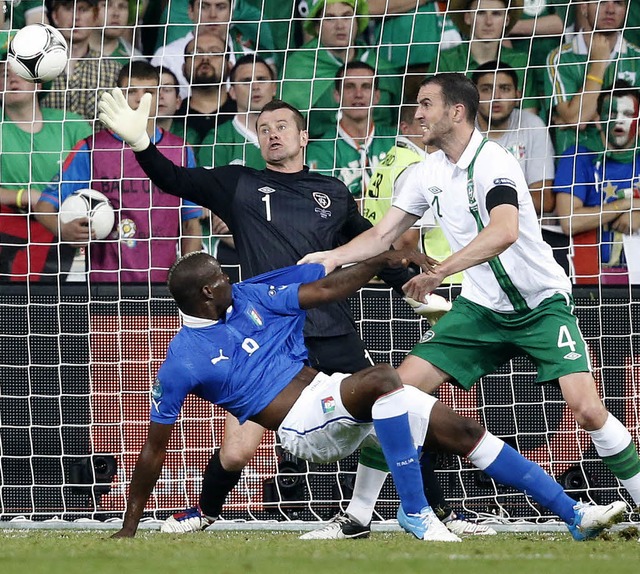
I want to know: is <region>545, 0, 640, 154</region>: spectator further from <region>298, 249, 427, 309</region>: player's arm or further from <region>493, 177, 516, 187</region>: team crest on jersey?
<region>298, 249, 427, 309</region>: player's arm

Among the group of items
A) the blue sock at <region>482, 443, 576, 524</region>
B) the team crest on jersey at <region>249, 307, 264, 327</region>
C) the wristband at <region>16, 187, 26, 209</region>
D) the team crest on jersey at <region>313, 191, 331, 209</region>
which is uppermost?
the team crest on jersey at <region>313, 191, 331, 209</region>

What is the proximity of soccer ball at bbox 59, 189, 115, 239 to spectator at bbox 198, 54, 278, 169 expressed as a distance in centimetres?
91

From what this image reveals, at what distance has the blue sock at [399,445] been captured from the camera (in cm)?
512

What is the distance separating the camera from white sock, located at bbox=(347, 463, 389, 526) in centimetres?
580

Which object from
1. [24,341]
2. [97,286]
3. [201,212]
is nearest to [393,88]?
[201,212]

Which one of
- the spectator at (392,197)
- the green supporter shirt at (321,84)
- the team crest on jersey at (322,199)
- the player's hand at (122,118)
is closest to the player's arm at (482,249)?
the team crest on jersey at (322,199)

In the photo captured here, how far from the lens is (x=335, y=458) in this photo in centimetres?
549

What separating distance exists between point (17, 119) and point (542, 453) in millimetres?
4337

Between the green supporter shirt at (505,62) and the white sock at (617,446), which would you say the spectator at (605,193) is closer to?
the green supporter shirt at (505,62)

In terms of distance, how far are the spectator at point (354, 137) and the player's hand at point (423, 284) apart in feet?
9.55

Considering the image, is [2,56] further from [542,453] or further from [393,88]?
[542,453]

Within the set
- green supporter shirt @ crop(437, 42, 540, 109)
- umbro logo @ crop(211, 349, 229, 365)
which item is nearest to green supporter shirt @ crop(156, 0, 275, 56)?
green supporter shirt @ crop(437, 42, 540, 109)

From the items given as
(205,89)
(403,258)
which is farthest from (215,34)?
(403,258)

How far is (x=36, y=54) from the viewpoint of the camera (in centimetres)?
708
